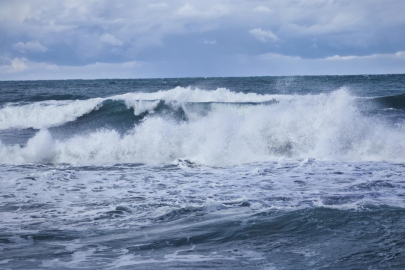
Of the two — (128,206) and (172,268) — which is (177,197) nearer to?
(128,206)

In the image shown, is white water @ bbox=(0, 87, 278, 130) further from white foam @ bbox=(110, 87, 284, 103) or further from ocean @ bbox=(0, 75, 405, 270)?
ocean @ bbox=(0, 75, 405, 270)

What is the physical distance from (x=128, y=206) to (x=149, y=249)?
1824 millimetres

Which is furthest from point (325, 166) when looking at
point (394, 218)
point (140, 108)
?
point (140, 108)

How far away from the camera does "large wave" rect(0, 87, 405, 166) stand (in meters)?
10.9

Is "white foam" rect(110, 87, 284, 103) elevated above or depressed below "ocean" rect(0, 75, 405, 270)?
above

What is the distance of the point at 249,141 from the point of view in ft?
38.6

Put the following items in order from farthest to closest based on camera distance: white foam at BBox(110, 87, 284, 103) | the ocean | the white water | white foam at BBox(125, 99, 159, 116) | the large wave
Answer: white foam at BBox(110, 87, 284, 103)
the white water
white foam at BBox(125, 99, 159, 116)
the large wave
the ocean

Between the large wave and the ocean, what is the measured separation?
4 cm

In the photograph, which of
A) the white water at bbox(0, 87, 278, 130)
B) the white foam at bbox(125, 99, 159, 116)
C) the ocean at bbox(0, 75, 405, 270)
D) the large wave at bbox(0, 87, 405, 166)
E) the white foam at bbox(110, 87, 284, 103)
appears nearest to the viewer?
the ocean at bbox(0, 75, 405, 270)

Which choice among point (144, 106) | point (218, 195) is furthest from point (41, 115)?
point (218, 195)

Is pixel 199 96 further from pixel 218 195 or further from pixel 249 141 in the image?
pixel 218 195

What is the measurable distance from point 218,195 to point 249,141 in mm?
4872

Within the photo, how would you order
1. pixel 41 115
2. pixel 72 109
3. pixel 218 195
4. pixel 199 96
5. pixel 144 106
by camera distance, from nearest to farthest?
pixel 218 195, pixel 144 106, pixel 72 109, pixel 41 115, pixel 199 96

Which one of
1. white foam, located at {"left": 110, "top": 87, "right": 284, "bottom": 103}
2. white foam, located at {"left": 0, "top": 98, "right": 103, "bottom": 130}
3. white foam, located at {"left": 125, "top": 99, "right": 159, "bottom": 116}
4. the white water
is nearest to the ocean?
white foam, located at {"left": 0, "top": 98, "right": 103, "bottom": 130}
